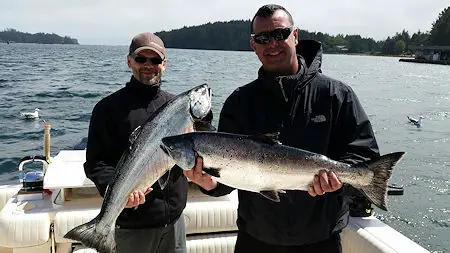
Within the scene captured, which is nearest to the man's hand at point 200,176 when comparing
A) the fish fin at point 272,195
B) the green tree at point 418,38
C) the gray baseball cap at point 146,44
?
the fish fin at point 272,195

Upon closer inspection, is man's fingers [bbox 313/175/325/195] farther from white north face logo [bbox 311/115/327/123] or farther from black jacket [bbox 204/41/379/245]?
white north face logo [bbox 311/115/327/123]

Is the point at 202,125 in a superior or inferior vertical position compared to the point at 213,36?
inferior

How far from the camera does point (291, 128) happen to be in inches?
122

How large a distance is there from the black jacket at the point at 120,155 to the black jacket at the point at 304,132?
795mm

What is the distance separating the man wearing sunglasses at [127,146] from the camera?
149 inches

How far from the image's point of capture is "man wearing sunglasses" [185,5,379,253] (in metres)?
3.02

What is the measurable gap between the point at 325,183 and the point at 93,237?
1.82 m

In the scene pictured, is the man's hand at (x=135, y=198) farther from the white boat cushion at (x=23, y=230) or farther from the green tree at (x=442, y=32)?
the green tree at (x=442, y=32)

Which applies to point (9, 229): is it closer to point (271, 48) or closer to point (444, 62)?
point (271, 48)

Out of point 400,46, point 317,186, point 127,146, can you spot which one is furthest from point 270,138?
point 400,46

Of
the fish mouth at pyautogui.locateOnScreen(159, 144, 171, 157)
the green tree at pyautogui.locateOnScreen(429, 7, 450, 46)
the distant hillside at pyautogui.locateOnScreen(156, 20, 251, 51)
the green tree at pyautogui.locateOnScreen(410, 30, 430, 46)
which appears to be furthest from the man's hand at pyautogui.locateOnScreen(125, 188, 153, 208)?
the green tree at pyautogui.locateOnScreen(410, 30, 430, 46)

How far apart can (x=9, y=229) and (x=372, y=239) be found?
397 centimetres

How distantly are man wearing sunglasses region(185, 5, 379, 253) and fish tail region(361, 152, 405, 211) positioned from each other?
130 mm

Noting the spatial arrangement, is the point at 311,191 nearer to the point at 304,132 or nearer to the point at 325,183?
the point at 325,183
